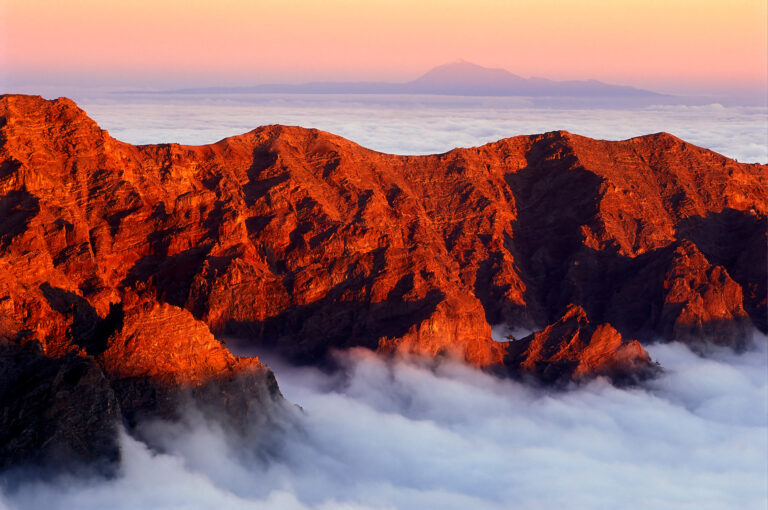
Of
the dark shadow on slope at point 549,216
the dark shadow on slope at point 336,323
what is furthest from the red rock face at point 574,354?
the dark shadow on slope at point 549,216

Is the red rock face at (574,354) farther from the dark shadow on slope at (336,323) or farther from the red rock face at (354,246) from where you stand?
the dark shadow on slope at (336,323)

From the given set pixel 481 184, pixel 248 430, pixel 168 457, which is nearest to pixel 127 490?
pixel 168 457

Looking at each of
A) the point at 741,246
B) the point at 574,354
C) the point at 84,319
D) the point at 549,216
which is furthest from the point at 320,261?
the point at 741,246

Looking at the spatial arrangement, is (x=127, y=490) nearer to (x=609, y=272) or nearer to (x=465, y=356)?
(x=465, y=356)

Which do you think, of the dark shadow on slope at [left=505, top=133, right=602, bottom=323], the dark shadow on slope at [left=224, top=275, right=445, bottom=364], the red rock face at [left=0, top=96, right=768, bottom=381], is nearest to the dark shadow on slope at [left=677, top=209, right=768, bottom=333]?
the red rock face at [left=0, top=96, right=768, bottom=381]

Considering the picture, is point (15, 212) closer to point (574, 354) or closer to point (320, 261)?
point (320, 261)

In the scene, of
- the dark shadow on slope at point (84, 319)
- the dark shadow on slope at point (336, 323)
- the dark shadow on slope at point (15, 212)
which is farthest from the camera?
the dark shadow on slope at point (336, 323)

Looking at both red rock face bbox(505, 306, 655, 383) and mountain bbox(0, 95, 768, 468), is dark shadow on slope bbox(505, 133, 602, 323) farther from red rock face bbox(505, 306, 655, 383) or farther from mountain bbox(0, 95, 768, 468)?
red rock face bbox(505, 306, 655, 383)
